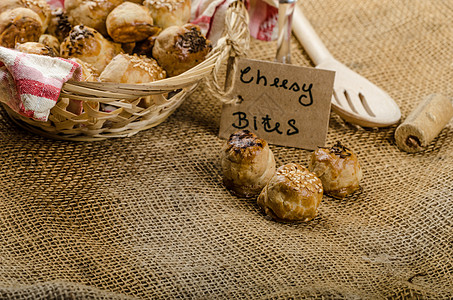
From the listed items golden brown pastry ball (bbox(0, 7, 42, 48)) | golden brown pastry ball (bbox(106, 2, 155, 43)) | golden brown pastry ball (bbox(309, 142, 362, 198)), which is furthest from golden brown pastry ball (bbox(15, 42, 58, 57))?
golden brown pastry ball (bbox(309, 142, 362, 198))

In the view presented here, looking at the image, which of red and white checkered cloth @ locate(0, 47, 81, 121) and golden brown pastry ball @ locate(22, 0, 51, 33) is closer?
red and white checkered cloth @ locate(0, 47, 81, 121)

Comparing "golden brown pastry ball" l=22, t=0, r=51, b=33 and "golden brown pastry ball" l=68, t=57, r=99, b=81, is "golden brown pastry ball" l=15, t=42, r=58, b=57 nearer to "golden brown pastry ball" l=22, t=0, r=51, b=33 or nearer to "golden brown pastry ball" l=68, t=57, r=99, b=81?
"golden brown pastry ball" l=68, t=57, r=99, b=81

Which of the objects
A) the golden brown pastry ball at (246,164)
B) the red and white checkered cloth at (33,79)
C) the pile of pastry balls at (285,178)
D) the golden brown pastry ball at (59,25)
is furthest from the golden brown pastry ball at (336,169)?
the golden brown pastry ball at (59,25)

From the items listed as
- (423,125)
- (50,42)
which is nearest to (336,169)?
(423,125)

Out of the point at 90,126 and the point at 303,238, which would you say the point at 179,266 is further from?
the point at 90,126

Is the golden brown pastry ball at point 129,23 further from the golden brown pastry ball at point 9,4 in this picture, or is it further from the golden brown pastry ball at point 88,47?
the golden brown pastry ball at point 9,4

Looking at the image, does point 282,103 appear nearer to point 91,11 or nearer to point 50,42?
point 91,11

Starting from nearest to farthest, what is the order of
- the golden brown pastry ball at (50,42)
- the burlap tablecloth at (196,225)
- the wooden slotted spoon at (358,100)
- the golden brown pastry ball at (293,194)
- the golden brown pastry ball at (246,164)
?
the burlap tablecloth at (196,225)
the golden brown pastry ball at (293,194)
the golden brown pastry ball at (246,164)
the golden brown pastry ball at (50,42)
the wooden slotted spoon at (358,100)
